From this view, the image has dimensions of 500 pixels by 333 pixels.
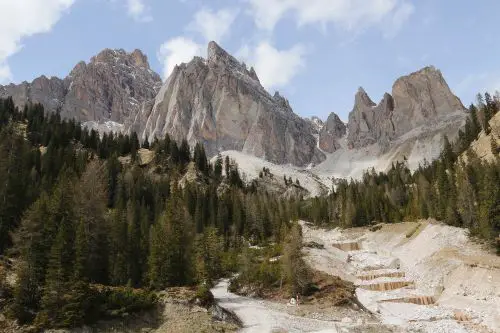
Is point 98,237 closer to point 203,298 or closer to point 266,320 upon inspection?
point 203,298

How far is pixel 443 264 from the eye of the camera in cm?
6216

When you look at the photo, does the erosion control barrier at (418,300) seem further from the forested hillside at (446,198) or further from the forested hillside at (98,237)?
the forested hillside at (98,237)

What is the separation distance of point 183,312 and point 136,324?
4.13 metres

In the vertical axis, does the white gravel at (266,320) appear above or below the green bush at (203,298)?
below

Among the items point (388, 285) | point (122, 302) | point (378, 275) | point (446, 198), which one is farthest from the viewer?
point (446, 198)

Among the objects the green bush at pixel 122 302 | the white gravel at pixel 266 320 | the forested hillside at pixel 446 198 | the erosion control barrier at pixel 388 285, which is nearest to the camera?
the green bush at pixel 122 302

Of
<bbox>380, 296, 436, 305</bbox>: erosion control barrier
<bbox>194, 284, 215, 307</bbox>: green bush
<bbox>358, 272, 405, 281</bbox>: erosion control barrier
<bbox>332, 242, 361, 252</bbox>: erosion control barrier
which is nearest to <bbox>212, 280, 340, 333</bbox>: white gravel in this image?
<bbox>194, 284, 215, 307</bbox>: green bush

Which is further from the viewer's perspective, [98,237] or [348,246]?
[348,246]

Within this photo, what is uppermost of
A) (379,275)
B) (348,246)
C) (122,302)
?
(348,246)

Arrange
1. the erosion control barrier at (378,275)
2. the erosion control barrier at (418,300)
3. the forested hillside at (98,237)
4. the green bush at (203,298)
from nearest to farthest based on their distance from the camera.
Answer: the forested hillside at (98,237)
the green bush at (203,298)
the erosion control barrier at (418,300)
the erosion control barrier at (378,275)

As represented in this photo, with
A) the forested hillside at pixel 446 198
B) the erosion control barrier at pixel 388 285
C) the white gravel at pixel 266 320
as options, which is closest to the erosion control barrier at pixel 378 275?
the erosion control barrier at pixel 388 285

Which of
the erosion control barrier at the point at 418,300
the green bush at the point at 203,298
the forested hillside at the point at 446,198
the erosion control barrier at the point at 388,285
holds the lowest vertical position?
the erosion control barrier at the point at 418,300

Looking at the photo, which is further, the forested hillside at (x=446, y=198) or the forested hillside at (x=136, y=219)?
the forested hillside at (x=446, y=198)

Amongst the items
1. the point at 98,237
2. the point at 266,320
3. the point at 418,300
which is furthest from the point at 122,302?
the point at 418,300
